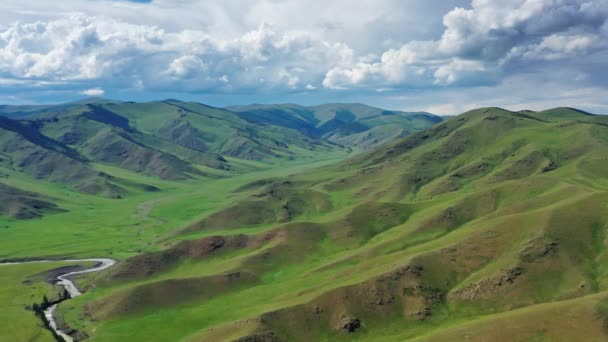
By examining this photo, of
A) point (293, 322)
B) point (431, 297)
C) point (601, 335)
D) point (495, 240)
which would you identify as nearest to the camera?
point (601, 335)

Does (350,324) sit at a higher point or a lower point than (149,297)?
higher

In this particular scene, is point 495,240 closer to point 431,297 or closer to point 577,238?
point 577,238

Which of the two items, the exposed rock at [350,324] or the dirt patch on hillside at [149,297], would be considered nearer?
the exposed rock at [350,324]

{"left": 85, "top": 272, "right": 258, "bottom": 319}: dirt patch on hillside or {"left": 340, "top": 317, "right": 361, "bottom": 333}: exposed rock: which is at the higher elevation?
{"left": 340, "top": 317, "right": 361, "bottom": 333}: exposed rock

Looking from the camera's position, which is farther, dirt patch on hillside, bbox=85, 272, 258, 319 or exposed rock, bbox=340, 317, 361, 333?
dirt patch on hillside, bbox=85, 272, 258, 319

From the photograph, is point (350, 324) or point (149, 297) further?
point (149, 297)

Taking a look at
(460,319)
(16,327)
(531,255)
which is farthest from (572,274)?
(16,327)

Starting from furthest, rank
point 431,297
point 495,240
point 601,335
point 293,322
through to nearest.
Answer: point 495,240 → point 431,297 → point 293,322 → point 601,335

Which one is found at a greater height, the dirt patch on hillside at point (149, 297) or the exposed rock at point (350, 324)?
the exposed rock at point (350, 324)

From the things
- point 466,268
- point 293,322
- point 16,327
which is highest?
point 466,268

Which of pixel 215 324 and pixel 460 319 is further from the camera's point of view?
A: pixel 215 324

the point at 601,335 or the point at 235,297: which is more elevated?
the point at 601,335
